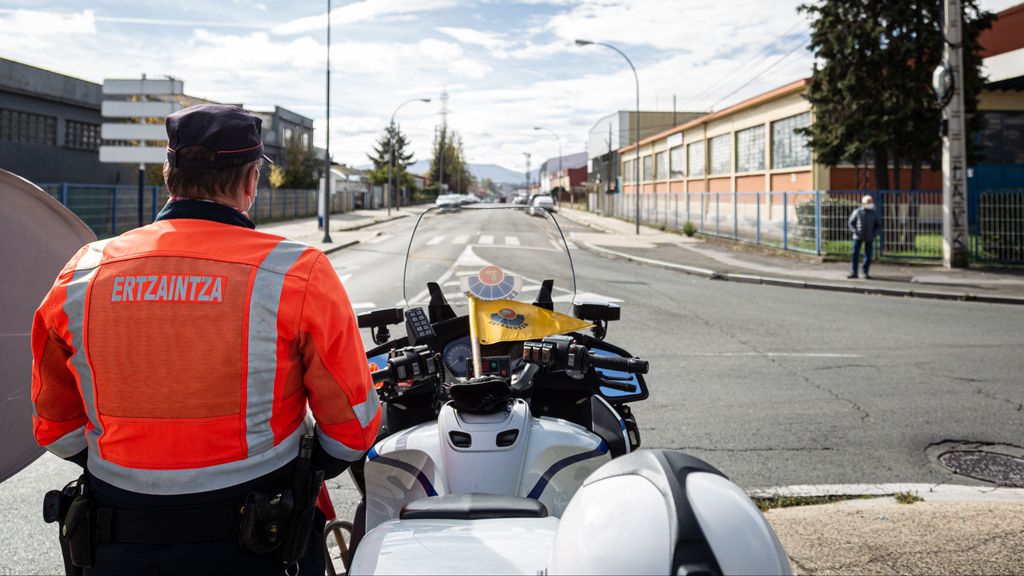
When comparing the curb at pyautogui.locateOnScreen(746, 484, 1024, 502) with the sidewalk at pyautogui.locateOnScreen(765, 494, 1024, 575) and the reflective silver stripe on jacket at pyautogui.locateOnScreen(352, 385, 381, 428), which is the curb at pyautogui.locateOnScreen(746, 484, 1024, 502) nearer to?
the sidewalk at pyautogui.locateOnScreen(765, 494, 1024, 575)

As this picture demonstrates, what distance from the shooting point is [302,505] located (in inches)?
76.9

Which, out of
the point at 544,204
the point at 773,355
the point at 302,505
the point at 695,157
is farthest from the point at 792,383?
the point at 695,157

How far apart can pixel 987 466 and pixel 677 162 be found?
46.3 metres

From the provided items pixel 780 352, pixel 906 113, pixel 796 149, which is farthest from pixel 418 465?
pixel 796 149

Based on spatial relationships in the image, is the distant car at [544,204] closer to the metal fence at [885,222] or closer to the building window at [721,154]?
the metal fence at [885,222]

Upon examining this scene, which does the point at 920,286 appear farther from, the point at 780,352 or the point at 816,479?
the point at 816,479

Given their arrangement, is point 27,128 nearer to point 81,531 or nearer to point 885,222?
point 885,222

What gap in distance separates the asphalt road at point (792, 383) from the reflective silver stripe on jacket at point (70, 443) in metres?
1.43

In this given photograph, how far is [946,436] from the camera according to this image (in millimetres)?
5816

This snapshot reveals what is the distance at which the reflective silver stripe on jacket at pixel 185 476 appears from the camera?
1.82 metres

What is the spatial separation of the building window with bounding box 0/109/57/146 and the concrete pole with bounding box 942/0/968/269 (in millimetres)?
35821

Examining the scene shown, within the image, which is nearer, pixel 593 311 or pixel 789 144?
pixel 593 311

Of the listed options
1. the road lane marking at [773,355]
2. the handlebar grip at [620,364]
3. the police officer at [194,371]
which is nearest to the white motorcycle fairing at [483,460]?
the handlebar grip at [620,364]

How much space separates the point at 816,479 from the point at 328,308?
156 inches
